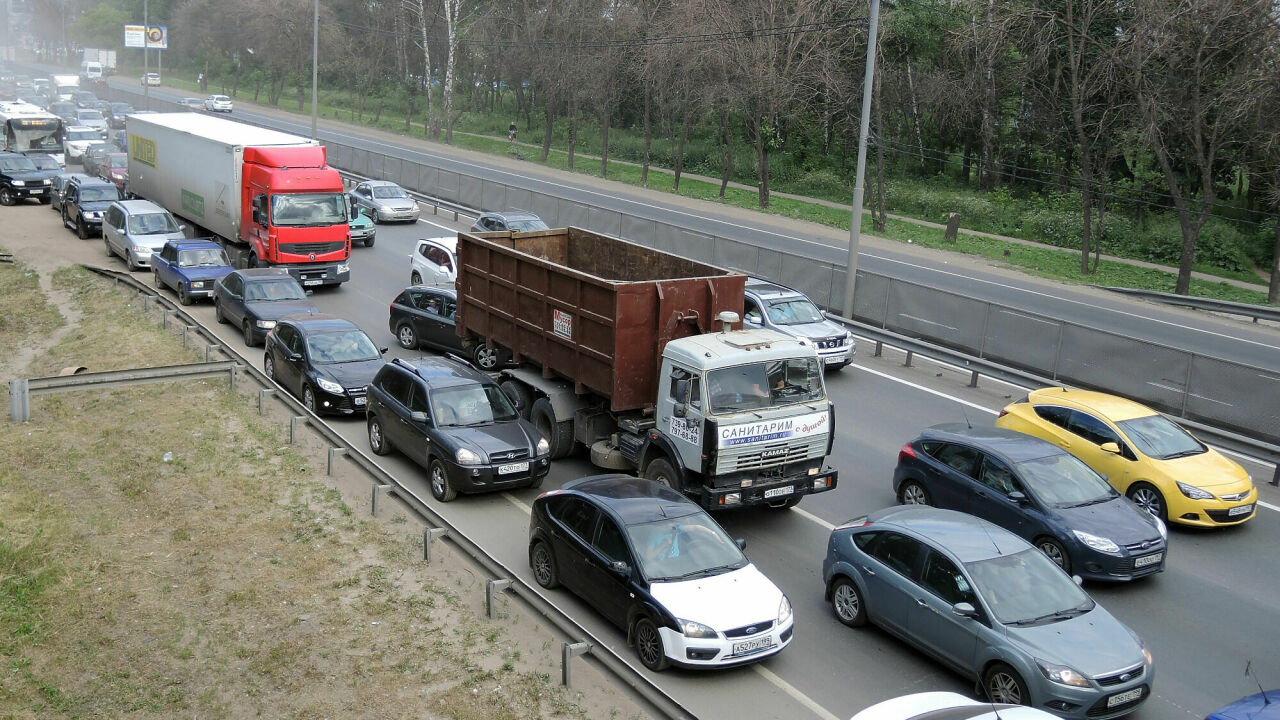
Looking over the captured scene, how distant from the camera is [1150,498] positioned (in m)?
14.1

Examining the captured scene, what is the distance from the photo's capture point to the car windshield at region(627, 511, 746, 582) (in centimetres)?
1033

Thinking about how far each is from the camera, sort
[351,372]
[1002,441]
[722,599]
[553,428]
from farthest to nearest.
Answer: [351,372] < [553,428] < [1002,441] < [722,599]

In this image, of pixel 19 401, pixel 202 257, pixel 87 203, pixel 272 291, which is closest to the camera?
pixel 19 401

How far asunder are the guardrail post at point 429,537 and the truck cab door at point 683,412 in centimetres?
301

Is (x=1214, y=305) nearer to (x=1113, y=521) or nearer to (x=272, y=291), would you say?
(x=1113, y=521)

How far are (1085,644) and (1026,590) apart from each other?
737 millimetres

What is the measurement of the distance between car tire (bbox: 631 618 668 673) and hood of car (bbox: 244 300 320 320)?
13.0m

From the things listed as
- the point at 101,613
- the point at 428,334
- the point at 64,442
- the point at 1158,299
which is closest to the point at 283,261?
the point at 428,334

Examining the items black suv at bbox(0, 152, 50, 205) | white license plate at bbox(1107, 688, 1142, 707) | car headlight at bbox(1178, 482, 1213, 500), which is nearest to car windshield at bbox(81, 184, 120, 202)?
black suv at bbox(0, 152, 50, 205)

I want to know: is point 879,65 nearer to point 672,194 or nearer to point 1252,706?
point 672,194

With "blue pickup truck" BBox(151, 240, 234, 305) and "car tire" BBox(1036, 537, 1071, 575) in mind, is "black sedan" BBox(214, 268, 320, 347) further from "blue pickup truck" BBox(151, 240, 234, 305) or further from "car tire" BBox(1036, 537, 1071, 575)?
"car tire" BBox(1036, 537, 1071, 575)

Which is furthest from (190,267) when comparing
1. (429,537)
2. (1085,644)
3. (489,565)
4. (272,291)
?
(1085,644)

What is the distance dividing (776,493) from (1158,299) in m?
23.2

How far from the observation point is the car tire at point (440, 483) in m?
14.0
